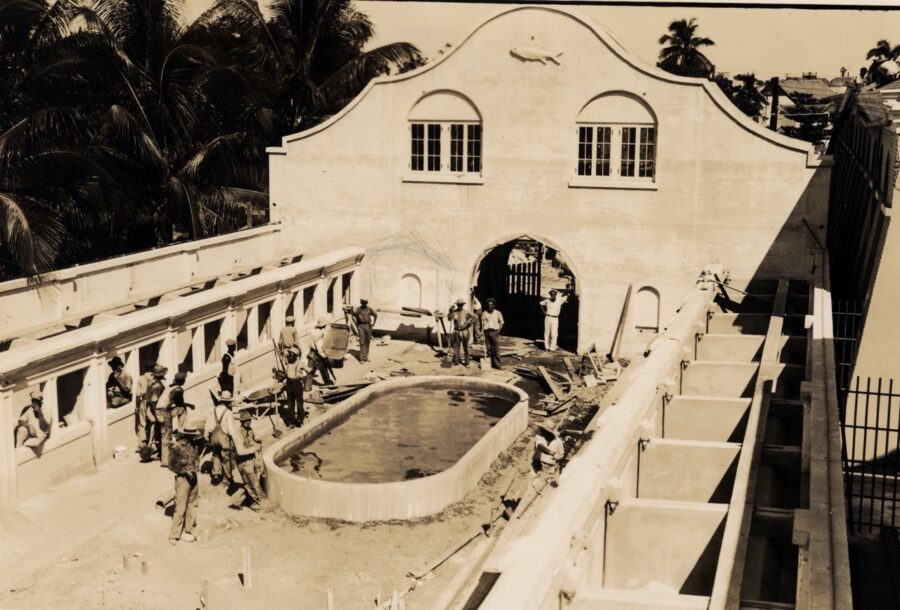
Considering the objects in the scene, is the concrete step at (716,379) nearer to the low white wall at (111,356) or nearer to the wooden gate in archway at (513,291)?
the low white wall at (111,356)

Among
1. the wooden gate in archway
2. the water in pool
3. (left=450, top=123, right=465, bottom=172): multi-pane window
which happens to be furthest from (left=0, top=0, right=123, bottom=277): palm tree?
the wooden gate in archway

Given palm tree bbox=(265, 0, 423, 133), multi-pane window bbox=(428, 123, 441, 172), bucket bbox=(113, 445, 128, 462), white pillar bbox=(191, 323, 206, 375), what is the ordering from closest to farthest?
bucket bbox=(113, 445, 128, 462), white pillar bbox=(191, 323, 206, 375), multi-pane window bbox=(428, 123, 441, 172), palm tree bbox=(265, 0, 423, 133)

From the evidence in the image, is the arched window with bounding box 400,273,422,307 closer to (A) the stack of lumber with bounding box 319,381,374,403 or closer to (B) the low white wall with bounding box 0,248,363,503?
(B) the low white wall with bounding box 0,248,363,503

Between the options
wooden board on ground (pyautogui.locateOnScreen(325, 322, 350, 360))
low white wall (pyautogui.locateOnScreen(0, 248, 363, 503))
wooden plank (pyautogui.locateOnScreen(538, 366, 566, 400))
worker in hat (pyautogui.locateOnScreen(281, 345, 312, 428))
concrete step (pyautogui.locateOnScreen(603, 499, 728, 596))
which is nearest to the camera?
concrete step (pyautogui.locateOnScreen(603, 499, 728, 596))

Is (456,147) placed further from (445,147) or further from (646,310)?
(646,310)

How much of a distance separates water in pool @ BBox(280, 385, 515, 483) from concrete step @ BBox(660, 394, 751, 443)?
16.0 feet

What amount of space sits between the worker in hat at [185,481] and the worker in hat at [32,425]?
3.40m

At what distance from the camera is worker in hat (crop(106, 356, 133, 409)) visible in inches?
926

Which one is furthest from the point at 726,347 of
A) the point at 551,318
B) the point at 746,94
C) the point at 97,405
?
the point at 746,94

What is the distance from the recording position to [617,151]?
33906 millimetres

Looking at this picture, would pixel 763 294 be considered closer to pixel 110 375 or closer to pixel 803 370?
pixel 803 370

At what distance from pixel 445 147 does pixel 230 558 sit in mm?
19925

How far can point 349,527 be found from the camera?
64.5 feet

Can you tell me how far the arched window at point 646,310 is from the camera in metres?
34.2
